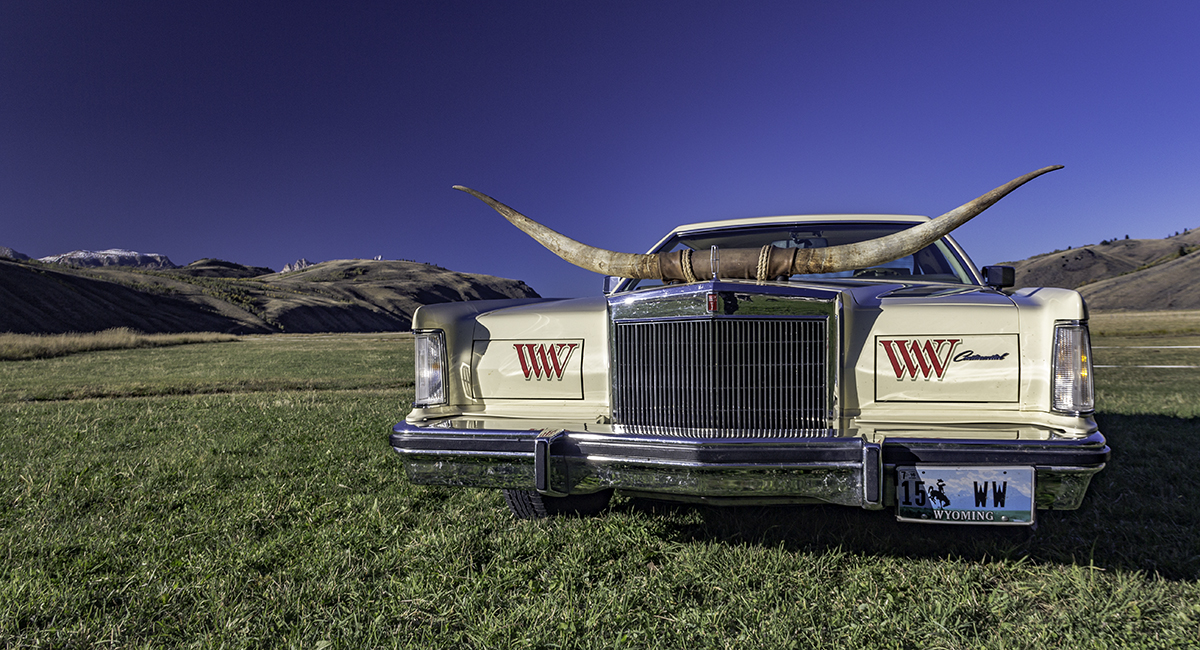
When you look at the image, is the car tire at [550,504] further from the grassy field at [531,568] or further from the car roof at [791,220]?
the car roof at [791,220]

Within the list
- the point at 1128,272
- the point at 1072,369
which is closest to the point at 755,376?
the point at 1072,369

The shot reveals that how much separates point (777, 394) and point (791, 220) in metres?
1.88

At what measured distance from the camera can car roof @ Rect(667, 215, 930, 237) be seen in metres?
3.59

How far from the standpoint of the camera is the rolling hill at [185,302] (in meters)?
42.2

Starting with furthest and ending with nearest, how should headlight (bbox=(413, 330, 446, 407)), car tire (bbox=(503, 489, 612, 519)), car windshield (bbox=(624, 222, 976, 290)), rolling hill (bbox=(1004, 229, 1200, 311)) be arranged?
rolling hill (bbox=(1004, 229, 1200, 311))
car windshield (bbox=(624, 222, 976, 290))
car tire (bbox=(503, 489, 612, 519))
headlight (bbox=(413, 330, 446, 407))

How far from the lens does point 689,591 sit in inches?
89.1

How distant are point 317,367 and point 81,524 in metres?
10.5

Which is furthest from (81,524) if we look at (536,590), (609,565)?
(609,565)

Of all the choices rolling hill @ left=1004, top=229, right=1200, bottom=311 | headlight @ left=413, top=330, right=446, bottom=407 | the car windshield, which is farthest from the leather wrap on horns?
rolling hill @ left=1004, top=229, right=1200, bottom=311

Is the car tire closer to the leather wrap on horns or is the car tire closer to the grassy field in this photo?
the grassy field

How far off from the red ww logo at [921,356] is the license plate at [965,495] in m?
0.42

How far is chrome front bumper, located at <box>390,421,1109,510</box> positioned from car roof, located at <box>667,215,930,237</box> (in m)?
1.99

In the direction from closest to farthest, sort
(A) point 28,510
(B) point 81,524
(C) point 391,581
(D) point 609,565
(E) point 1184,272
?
(C) point 391,581 < (D) point 609,565 < (B) point 81,524 < (A) point 28,510 < (E) point 1184,272

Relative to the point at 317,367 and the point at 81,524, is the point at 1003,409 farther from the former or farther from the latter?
the point at 317,367
